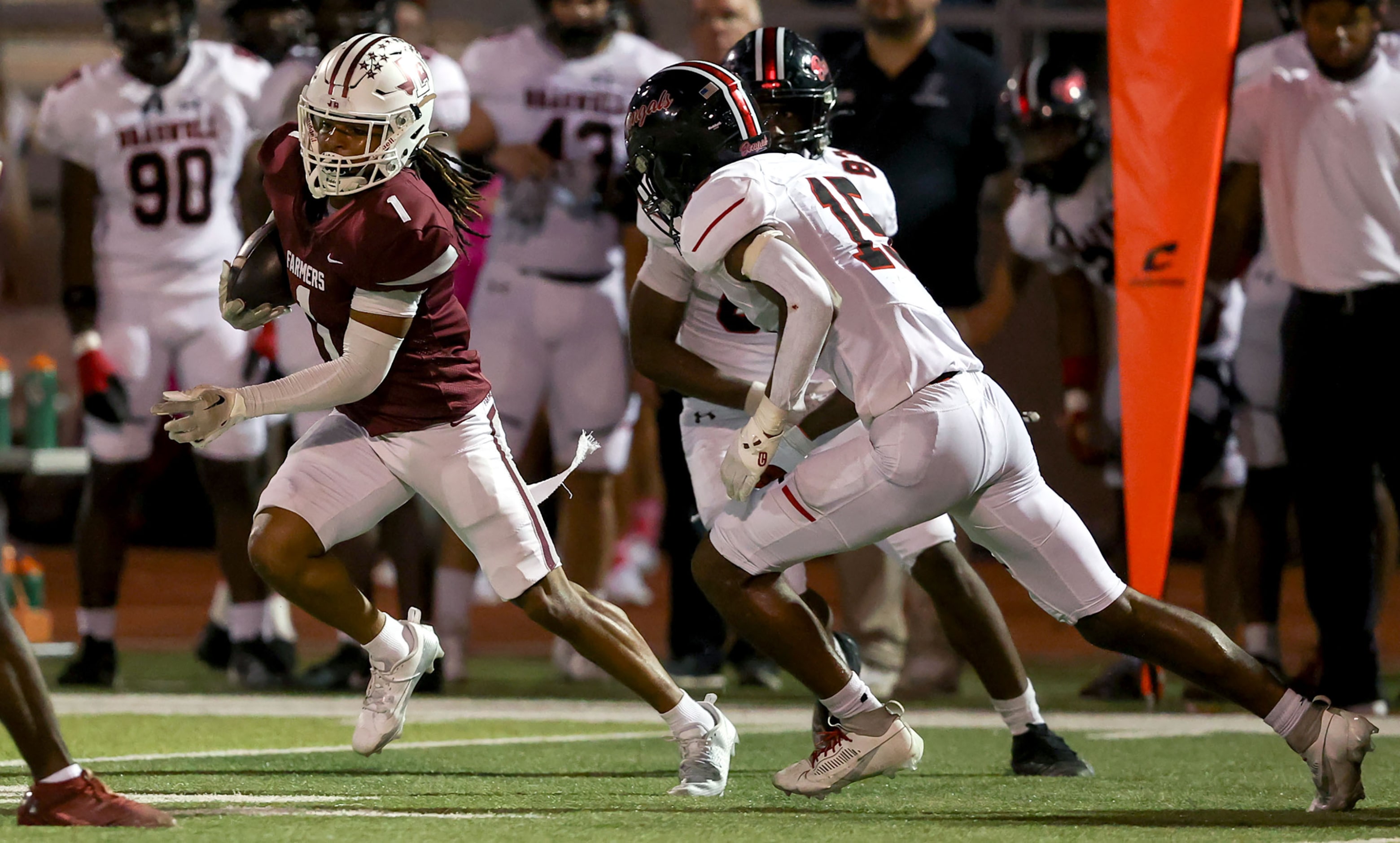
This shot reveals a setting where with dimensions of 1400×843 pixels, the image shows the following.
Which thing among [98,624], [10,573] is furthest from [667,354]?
[10,573]

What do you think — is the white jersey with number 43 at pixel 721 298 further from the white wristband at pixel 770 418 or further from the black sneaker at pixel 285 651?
the black sneaker at pixel 285 651

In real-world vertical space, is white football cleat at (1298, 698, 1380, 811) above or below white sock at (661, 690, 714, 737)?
above

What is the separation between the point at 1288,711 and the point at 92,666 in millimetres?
3878

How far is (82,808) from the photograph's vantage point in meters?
3.22

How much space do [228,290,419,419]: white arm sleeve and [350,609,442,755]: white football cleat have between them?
0.60 metres

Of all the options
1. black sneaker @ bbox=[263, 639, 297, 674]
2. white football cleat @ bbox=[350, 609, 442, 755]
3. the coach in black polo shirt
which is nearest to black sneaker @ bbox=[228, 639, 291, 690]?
black sneaker @ bbox=[263, 639, 297, 674]

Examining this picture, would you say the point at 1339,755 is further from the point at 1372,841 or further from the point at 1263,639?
the point at 1263,639

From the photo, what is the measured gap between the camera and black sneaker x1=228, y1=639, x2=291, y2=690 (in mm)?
6156

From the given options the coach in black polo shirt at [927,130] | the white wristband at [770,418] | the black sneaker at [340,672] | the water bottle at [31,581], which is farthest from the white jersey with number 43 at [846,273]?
the water bottle at [31,581]

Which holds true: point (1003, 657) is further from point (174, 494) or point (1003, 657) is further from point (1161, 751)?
point (174, 494)

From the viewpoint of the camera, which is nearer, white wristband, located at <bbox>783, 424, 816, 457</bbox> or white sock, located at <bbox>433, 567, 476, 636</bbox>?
white wristband, located at <bbox>783, 424, 816, 457</bbox>

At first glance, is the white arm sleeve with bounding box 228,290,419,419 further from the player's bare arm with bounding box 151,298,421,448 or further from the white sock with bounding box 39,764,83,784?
the white sock with bounding box 39,764,83,784

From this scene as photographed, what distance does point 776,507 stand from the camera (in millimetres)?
3723

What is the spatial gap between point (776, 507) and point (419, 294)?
2.98ft
